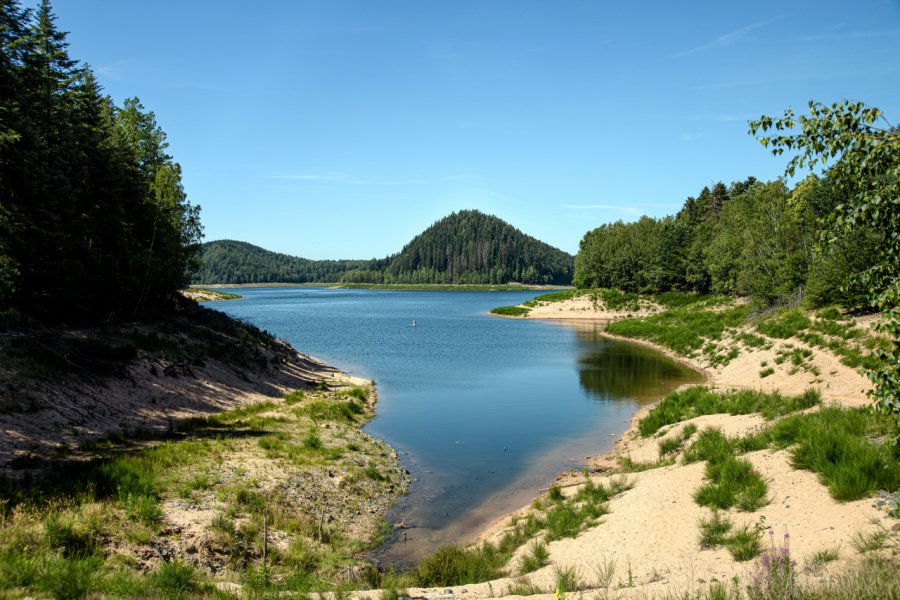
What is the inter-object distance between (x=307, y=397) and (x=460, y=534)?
17101 millimetres

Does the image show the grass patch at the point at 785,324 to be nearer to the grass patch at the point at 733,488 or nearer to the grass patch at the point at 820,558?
the grass patch at the point at 733,488

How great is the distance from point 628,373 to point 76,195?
39927 millimetres

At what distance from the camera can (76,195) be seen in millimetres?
29359

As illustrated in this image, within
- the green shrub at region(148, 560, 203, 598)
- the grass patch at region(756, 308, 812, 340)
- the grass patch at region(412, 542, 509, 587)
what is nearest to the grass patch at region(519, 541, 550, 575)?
the grass patch at region(412, 542, 509, 587)

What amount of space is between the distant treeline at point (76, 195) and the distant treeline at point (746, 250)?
94.6ft

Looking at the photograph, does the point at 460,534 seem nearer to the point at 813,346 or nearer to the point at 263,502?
the point at 263,502

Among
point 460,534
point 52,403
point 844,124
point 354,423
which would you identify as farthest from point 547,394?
point 844,124

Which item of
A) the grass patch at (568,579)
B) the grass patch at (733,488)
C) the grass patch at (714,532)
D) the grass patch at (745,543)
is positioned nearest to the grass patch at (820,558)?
the grass patch at (745,543)

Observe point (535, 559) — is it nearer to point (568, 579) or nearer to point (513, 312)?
point (568, 579)

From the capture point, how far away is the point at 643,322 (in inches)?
2844

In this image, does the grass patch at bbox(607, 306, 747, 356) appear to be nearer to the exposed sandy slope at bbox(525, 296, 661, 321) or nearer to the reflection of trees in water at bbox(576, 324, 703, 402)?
the reflection of trees in water at bbox(576, 324, 703, 402)

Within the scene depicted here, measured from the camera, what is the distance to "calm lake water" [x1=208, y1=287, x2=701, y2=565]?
716 inches

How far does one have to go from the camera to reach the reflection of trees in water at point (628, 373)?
3638cm

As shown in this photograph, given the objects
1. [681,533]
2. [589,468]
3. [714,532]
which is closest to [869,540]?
[714,532]
